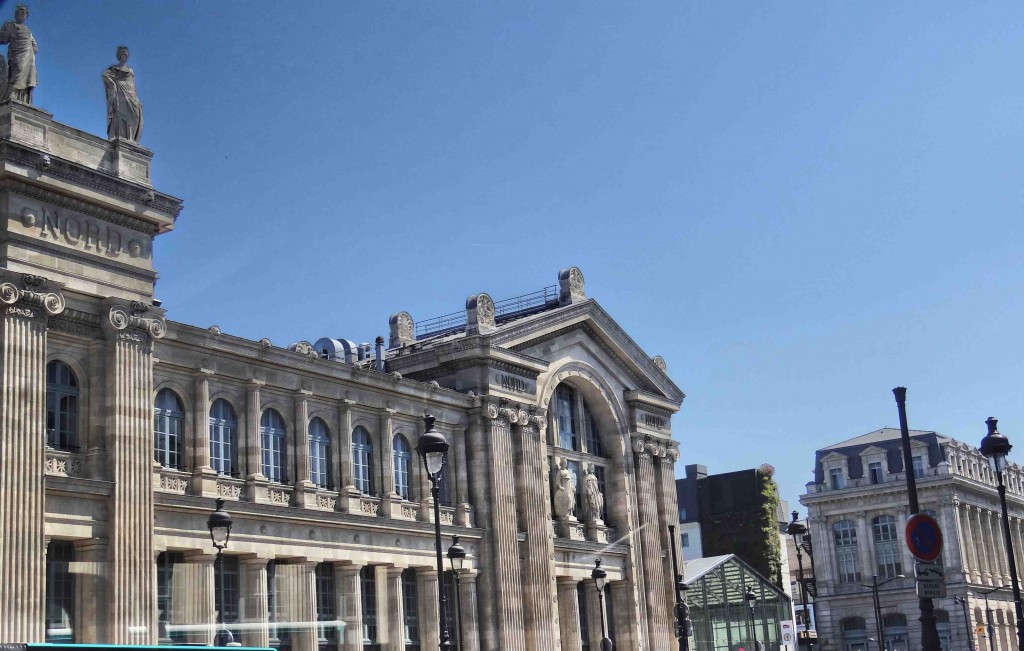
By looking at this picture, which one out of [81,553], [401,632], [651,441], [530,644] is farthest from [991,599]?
[81,553]

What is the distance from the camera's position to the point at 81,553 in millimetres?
32875

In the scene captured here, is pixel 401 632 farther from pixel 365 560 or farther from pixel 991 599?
pixel 991 599

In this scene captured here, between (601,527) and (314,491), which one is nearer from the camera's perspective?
(314,491)

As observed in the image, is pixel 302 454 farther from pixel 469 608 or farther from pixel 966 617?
pixel 966 617

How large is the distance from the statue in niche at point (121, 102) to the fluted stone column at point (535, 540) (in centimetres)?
1929

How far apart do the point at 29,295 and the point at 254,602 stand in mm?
11206

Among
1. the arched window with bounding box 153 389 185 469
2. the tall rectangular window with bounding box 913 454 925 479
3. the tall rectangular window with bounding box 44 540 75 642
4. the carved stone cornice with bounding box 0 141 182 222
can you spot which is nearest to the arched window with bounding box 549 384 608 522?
the arched window with bounding box 153 389 185 469

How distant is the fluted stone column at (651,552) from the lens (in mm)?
55750

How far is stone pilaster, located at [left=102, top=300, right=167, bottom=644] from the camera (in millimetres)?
32750

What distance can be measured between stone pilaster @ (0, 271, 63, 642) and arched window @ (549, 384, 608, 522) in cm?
2471

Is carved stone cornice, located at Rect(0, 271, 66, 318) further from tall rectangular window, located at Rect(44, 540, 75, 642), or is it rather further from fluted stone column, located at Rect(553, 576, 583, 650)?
fluted stone column, located at Rect(553, 576, 583, 650)

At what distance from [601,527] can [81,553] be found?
25.8 m

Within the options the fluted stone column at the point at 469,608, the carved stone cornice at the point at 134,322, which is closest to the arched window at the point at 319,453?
the fluted stone column at the point at 469,608

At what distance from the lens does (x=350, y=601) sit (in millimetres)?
41500
